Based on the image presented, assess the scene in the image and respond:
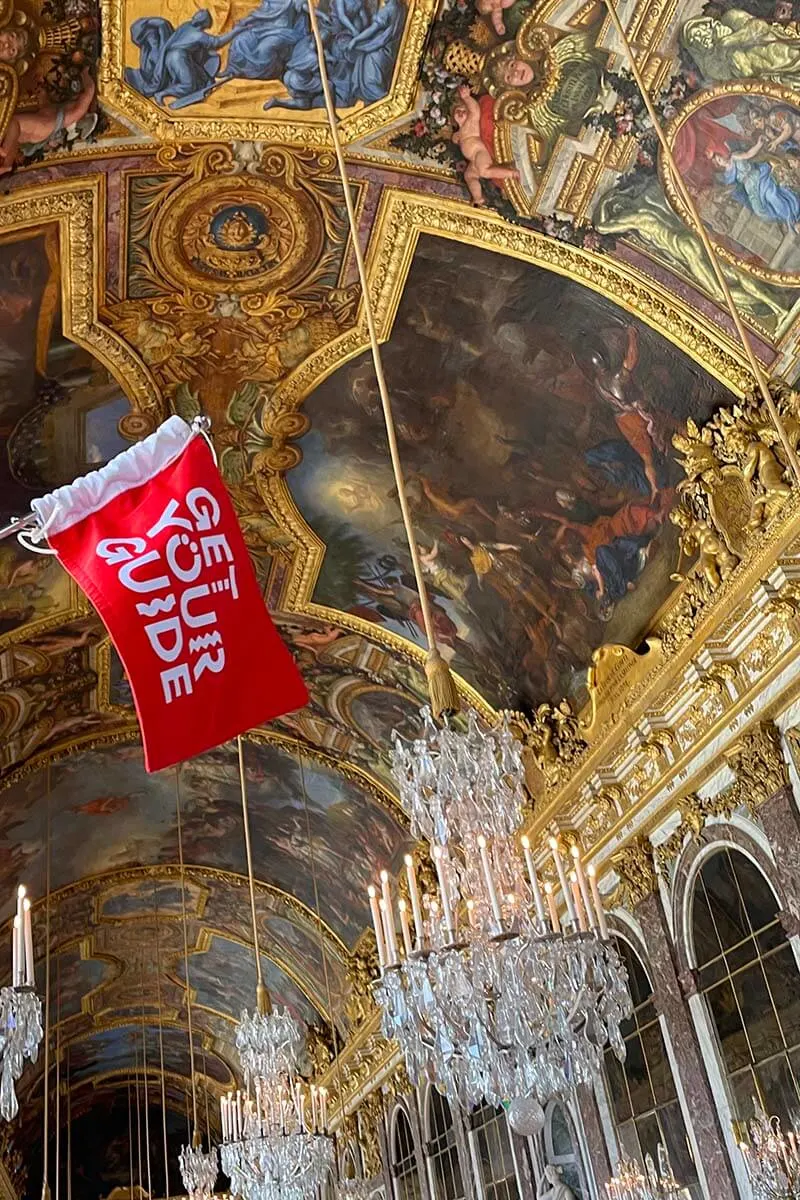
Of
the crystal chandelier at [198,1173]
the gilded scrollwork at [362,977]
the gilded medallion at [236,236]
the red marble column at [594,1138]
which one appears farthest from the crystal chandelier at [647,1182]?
the gilded scrollwork at [362,977]

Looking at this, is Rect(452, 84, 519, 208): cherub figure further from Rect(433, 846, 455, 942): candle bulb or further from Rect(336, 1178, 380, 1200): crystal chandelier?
Rect(336, 1178, 380, 1200): crystal chandelier

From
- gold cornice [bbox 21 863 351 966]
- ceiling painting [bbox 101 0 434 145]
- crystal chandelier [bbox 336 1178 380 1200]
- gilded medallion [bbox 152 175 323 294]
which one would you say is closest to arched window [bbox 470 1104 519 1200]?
crystal chandelier [bbox 336 1178 380 1200]

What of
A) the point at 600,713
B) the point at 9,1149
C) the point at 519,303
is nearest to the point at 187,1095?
the point at 9,1149

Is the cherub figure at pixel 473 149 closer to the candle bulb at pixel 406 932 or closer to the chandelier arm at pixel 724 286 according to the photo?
the chandelier arm at pixel 724 286

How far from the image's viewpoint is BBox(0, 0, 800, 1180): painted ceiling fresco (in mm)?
8469

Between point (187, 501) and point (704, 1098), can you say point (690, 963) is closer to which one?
point (704, 1098)

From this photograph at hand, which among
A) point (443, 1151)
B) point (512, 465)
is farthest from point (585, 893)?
point (443, 1151)

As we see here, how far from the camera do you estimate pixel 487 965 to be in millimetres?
6160

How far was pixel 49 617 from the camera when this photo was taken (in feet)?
47.1

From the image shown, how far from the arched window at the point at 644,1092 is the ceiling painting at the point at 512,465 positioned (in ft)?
11.3

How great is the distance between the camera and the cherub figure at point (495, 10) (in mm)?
8391

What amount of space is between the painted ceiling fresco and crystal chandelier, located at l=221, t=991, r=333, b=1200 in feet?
15.5

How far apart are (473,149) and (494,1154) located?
12.5 metres

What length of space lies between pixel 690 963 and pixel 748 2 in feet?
25.6
